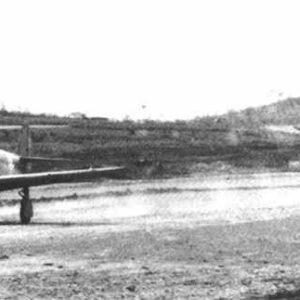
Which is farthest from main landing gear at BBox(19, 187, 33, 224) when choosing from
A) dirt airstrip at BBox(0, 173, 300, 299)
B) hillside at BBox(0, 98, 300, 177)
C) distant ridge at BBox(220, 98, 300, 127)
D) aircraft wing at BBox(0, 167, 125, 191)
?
distant ridge at BBox(220, 98, 300, 127)

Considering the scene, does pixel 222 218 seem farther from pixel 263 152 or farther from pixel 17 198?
pixel 263 152

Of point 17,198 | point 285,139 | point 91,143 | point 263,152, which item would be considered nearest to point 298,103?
point 285,139

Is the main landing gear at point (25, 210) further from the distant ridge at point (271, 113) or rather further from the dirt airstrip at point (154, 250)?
the distant ridge at point (271, 113)

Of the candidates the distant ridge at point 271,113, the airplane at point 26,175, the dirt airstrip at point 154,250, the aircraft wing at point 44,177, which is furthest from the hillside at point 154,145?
the distant ridge at point 271,113

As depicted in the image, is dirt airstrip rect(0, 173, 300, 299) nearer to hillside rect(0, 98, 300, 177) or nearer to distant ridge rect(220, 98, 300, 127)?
hillside rect(0, 98, 300, 177)

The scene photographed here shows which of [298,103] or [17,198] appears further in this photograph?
[298,103]
